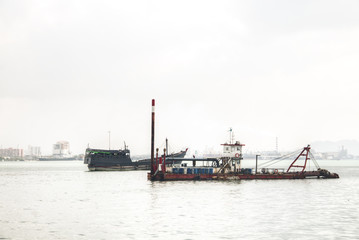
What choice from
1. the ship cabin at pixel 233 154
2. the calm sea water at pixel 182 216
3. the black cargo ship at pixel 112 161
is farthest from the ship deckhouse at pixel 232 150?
the black cargo ship at pixel 112 161

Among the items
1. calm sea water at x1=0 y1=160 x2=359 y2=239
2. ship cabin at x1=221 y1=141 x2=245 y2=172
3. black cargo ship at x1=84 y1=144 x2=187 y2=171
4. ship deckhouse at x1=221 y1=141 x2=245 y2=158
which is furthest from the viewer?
black cargo ship at x1=84 y1=144 x2=187 y2=171

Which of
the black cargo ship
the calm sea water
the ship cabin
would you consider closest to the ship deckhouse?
the ship cabin

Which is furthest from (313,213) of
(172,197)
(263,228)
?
(172,197)

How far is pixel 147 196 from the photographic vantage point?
63812mm

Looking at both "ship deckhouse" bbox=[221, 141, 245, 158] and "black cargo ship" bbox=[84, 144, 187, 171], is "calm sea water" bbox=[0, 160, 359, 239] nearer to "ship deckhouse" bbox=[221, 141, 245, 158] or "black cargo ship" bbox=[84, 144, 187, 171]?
"ship deckhouse" bbox=[221, 141, 245, 158]

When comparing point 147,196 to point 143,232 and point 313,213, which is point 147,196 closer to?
point 313,213

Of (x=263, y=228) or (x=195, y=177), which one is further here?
(x=195, y=177)

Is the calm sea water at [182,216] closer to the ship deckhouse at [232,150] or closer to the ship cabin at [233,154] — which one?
the ship cabin at [233,154]

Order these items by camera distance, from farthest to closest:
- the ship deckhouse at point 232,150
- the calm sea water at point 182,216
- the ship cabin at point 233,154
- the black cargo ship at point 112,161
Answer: the black cargo ship at point 112,161
the ship deckhouse at point 232,150
the ship cabin at point 233,154
the calm sea water at point 182,216

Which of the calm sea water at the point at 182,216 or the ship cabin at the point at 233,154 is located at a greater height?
the ship cabin at the point at 233,154

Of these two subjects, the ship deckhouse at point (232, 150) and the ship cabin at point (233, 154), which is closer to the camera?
the ship cabin at point (233, 154)

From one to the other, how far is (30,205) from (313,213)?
1244 inches

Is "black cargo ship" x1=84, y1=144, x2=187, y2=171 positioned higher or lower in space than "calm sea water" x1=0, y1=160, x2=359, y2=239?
higher

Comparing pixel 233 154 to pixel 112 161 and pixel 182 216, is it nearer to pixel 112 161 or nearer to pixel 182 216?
pixel 182 216
